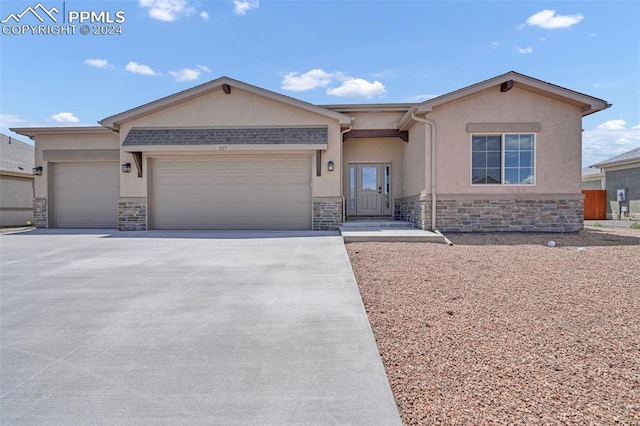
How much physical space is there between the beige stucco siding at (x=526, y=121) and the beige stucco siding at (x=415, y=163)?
431mm

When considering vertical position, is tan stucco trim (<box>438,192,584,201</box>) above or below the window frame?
below

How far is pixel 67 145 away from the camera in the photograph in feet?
44.5

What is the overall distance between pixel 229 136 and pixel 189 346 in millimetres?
9220

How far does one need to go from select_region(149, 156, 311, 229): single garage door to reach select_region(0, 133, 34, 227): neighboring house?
9.05 meters

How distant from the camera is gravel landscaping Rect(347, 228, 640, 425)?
96.3 inches

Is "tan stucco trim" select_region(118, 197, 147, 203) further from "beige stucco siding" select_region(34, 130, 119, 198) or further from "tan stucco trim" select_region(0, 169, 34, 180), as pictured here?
"tan stucco trim" select_region(0, 169, 34, 180)

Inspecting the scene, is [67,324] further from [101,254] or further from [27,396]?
[101,254]

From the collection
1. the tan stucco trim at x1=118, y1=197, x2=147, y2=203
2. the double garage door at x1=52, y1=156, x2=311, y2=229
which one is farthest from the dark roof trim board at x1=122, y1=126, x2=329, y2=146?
the tan stucco trim at x1=118, y1=197, x2=147, y2=203

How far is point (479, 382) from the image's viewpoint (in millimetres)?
2717

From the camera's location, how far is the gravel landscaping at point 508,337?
245cm

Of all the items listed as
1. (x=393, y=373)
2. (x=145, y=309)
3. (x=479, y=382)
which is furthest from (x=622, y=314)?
(x=145, y=309)

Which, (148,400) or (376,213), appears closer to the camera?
(148,400)

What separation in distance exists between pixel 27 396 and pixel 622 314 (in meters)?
5.54

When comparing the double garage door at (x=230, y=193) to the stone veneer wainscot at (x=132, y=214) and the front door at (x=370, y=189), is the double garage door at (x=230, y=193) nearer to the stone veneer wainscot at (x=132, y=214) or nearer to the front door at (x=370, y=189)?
the stone veneer wainscot at (x=132, y=214)
